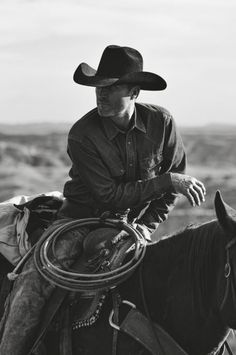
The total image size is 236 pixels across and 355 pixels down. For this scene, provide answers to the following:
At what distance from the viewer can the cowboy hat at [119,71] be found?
23.3ft

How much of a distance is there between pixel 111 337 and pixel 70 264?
2.47 ft

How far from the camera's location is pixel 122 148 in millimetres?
7285

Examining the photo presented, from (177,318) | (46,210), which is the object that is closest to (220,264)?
(177,318)

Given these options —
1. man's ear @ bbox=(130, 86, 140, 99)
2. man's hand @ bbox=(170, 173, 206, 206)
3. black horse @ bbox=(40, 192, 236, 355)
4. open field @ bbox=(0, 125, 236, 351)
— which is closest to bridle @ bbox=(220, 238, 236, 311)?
black horse @ bbox=(40, 192, 236, 355)

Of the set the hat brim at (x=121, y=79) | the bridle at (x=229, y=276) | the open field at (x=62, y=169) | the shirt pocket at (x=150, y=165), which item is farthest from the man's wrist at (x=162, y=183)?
the open field at (x=62, y=169)

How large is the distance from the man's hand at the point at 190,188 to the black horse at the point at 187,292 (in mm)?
293

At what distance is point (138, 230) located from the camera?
24.2 feet

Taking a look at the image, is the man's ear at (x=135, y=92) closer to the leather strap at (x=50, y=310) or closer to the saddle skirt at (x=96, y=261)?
the saddle skirt at (x=96, y=261)

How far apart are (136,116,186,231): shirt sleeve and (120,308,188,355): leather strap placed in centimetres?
113

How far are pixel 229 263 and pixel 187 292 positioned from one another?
57cm

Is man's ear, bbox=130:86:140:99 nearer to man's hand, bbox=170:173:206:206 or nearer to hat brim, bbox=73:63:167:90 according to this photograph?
hat brim, bbox=73:63:167:90

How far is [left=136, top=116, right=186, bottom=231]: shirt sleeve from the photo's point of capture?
24.5 feet

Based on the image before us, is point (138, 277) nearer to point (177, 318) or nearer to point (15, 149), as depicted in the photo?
point (177, 318)

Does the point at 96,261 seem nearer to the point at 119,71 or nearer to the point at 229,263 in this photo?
the point at 229,263
